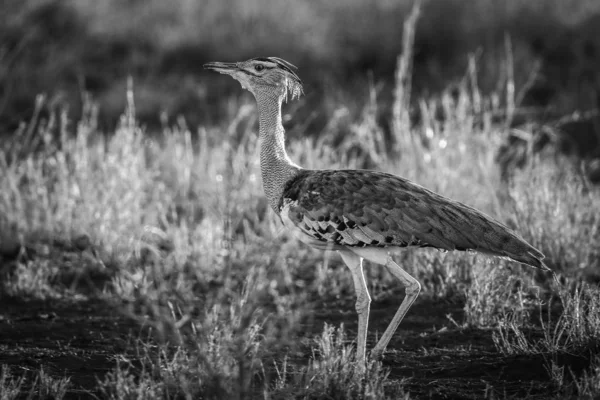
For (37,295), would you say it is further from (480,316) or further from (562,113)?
(562,113)

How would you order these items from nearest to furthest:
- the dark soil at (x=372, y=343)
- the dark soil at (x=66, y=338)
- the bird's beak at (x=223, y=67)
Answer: the dark soil at (x=372, y=343) < the dark soil at (x=66, y=338) < the bird's beak at (x=223, y=67)

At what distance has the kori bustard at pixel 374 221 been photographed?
4.20m

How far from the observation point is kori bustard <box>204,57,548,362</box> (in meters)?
4.20

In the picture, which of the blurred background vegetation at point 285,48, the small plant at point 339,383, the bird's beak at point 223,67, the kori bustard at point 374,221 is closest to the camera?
the small plant at point 339,383

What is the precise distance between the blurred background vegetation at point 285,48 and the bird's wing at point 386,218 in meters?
5.98

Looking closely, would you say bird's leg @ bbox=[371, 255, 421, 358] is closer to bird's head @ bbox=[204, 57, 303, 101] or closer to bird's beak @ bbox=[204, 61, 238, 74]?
bird's head @ bbox=[204, 57, 303, 101]

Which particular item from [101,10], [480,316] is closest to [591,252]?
[480,316]

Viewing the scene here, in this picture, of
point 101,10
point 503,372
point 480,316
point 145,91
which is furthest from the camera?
point 101,10

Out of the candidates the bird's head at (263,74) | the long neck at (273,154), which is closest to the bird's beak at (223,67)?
the bird's head at (263,74)

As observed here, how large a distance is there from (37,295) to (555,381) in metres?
3.20

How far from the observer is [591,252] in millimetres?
5902

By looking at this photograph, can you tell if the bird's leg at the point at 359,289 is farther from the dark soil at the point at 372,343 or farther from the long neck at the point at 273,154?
the long neck at the point at 273,154

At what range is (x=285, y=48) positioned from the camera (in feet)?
43.1

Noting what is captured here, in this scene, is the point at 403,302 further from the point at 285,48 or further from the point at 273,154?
the point at 285,48
